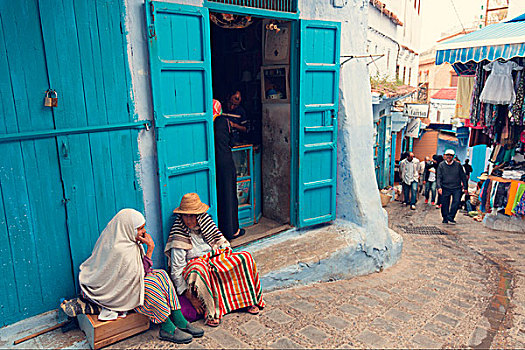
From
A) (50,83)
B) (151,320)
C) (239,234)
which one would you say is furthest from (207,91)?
(151,320)

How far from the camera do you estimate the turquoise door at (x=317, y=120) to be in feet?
17.6

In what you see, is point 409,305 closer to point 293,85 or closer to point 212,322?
point 212,322

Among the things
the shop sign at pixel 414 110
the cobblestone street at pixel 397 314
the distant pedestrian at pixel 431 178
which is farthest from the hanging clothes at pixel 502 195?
the shop sign at pixel 414 110

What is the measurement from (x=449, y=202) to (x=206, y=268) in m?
7.38

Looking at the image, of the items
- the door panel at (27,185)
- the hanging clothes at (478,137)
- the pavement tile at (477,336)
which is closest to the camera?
the door panel at (27,185)

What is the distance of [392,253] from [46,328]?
4944mm

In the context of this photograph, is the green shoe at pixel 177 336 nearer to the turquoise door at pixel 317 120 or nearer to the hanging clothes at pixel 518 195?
the turquoise door at pixel 317 120

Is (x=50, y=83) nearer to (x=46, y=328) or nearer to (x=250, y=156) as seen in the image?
(x=46, y=328)

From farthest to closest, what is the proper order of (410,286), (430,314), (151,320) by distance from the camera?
(410,286) → (430,314) → (151,320)

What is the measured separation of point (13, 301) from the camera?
350 centimetres

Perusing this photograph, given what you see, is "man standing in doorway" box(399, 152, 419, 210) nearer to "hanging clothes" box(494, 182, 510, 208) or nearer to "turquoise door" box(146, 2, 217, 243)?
"hanging clothes" box(494, 182, 510, 208)

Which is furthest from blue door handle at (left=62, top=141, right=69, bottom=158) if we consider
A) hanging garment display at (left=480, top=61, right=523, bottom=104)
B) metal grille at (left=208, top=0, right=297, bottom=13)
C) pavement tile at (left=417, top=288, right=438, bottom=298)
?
hanging garment display at (left=480, top=61, right=523, bottom=104)

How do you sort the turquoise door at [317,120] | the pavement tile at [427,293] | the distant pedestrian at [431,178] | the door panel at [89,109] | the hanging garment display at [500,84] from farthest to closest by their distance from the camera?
the distant pedestrian at [431,178]
the hanging garment display at [500,84]
the turquoise door at [317,120]
the pavement tile at [427,293]
the door panel at [89,109]

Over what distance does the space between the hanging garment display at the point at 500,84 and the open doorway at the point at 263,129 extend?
473cm
